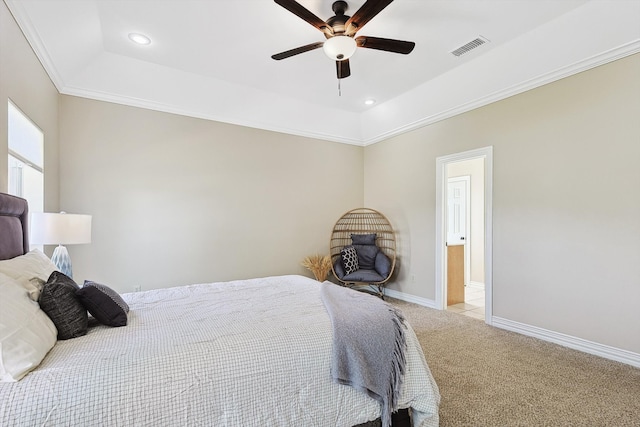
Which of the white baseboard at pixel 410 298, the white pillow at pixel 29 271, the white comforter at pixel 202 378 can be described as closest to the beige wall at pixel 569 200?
the white baseboard at pixel 410 298

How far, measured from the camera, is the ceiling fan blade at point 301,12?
6.93ft

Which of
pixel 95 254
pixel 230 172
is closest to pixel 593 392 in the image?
pixel 230 172

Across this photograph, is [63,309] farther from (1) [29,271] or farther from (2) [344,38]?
(2) [344,38]

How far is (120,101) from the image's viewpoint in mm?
3654

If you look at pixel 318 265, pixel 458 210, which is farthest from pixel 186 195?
pixel 458 210

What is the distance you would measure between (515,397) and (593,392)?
61cm

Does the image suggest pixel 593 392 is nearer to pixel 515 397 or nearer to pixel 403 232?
pixel 515 397

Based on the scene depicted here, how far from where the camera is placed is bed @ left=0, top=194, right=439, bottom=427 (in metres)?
1.12

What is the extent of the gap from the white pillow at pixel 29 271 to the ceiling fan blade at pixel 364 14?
2.57m

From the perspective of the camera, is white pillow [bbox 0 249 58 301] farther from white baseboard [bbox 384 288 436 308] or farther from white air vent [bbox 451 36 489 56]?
white baseboard [bbox 384 288 436 308]

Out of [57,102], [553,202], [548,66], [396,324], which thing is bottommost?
[396,324]

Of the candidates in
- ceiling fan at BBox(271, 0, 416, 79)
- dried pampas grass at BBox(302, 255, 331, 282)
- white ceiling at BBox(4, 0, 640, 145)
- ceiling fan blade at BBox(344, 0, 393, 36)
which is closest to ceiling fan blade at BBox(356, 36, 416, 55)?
ceiling fan at BBox(271, 0, 416, 79)

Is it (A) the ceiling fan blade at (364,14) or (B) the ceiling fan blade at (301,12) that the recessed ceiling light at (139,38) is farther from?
(A) the ceiling fan blade at (364,14)

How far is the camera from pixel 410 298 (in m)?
4.75
